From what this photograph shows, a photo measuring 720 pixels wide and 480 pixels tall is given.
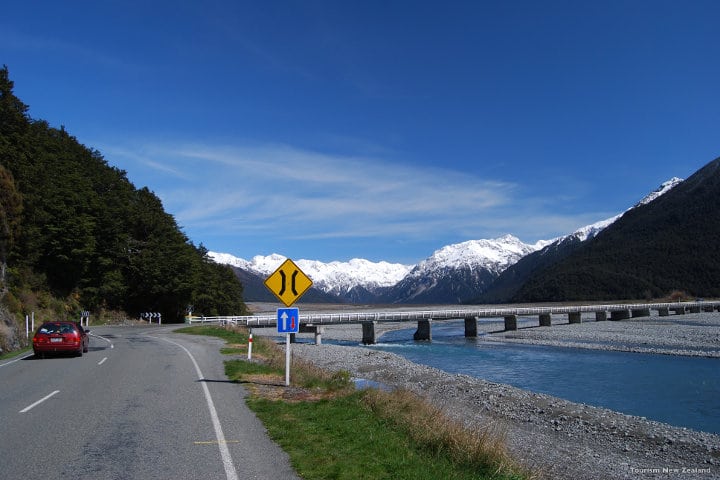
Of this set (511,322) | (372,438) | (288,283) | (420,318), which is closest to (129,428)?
(372,438)

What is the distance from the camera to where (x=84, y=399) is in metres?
11.7

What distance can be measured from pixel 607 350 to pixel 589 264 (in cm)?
16695

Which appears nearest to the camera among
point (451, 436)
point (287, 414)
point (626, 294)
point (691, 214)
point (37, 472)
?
point (37, 472)

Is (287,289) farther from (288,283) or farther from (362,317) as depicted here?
(362,317)

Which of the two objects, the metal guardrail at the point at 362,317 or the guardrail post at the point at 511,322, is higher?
the metal guardrail at the point at 362,317

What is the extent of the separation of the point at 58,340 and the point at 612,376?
87.8 feet

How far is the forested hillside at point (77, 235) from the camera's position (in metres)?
38.0

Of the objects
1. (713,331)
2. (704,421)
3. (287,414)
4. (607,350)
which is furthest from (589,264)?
(287,414)

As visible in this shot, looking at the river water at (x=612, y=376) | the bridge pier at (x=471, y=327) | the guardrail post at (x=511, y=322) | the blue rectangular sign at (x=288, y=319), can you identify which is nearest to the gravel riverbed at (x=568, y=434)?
the river water at (x=612, y=376)

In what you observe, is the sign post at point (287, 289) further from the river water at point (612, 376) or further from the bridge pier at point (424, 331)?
the bridge pier at point (424, 331)

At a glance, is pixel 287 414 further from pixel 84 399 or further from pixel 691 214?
pixel 691 214

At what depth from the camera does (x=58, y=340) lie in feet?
68.3

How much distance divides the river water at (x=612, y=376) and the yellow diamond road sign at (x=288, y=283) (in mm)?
13277

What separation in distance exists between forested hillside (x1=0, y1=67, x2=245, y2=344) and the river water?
28922 millimetres
